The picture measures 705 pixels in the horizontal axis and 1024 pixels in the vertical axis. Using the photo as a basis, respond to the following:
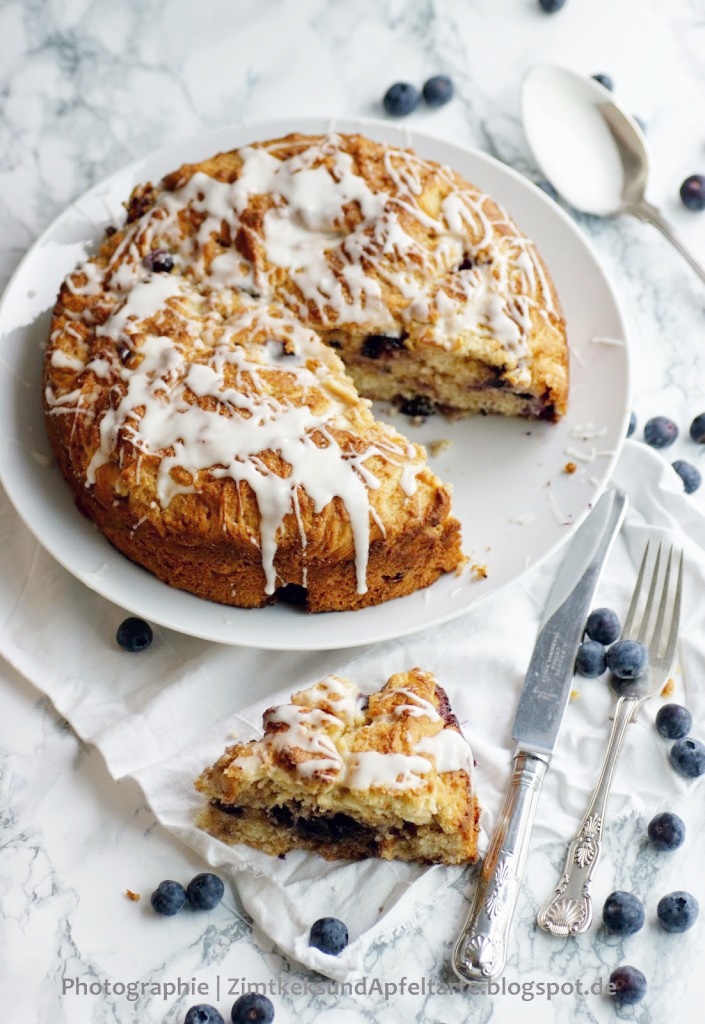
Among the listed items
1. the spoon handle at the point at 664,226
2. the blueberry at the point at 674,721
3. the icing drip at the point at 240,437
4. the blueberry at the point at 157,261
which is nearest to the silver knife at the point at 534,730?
the blueberry at the point at 674,721

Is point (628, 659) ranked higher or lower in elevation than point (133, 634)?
higher

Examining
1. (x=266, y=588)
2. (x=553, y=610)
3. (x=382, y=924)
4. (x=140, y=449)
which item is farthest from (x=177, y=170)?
(x=382, y=924)

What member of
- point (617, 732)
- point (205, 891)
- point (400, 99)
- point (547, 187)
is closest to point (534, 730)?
point (617, 732)

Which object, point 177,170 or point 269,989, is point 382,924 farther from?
point 177,170

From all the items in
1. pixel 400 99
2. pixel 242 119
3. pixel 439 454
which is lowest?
pixel 439 454

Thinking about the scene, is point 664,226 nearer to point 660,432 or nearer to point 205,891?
point 660,432

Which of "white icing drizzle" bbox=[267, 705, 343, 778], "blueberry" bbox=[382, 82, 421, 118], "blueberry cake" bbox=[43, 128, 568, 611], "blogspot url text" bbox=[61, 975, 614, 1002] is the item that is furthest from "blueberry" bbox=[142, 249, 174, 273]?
"blogspot url text" bbox=[61, 975, 614, 1002]
